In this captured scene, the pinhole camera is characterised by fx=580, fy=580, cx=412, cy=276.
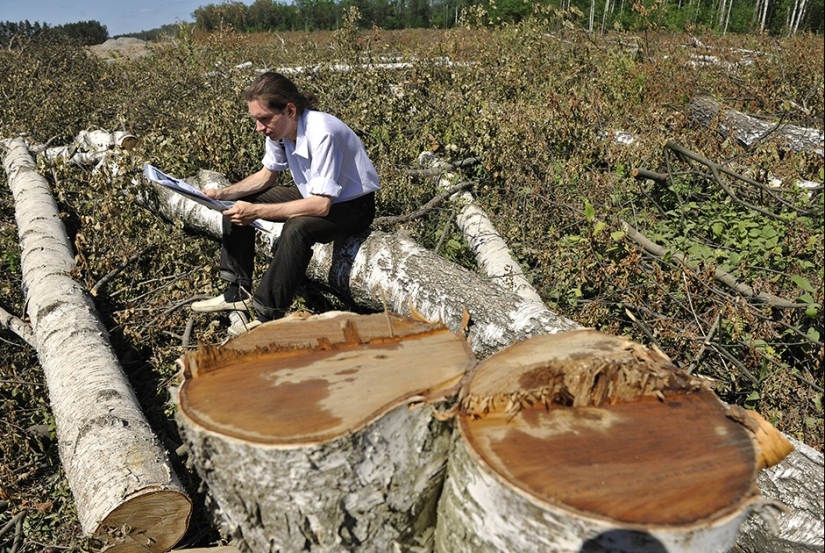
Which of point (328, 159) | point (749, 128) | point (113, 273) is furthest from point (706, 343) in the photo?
point (113, 273)

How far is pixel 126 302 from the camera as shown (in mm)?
3977

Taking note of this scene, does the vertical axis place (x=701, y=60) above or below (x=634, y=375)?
above

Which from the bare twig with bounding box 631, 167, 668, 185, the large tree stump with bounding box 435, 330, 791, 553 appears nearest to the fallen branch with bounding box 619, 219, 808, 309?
the bare twig with bounding box 631, 167, 668, 185

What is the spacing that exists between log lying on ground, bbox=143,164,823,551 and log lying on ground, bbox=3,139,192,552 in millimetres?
1206

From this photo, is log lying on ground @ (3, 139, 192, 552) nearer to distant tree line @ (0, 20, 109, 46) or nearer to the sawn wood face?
the sawn wood face

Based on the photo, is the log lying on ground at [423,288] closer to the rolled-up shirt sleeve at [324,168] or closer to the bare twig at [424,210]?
the rolled-up shirt sleeve at [324,168]

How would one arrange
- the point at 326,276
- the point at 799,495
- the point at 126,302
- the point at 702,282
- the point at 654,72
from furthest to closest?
the point at 654,72, the point at 126,302, the point at 326,276, the point at 702,282, the point at 799,495

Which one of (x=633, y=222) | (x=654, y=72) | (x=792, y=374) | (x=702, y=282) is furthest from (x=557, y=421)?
(x=654, y=72)

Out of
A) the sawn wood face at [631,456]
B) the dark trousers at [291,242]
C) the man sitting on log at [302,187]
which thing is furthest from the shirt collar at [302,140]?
the sawn wood face at [631,456]

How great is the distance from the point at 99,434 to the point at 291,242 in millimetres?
1255

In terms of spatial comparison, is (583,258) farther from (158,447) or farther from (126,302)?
(126,302)

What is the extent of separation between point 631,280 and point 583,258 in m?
0.31

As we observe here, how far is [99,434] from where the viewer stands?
2.46m

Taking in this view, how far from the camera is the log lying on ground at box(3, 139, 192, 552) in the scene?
7.35 ft
